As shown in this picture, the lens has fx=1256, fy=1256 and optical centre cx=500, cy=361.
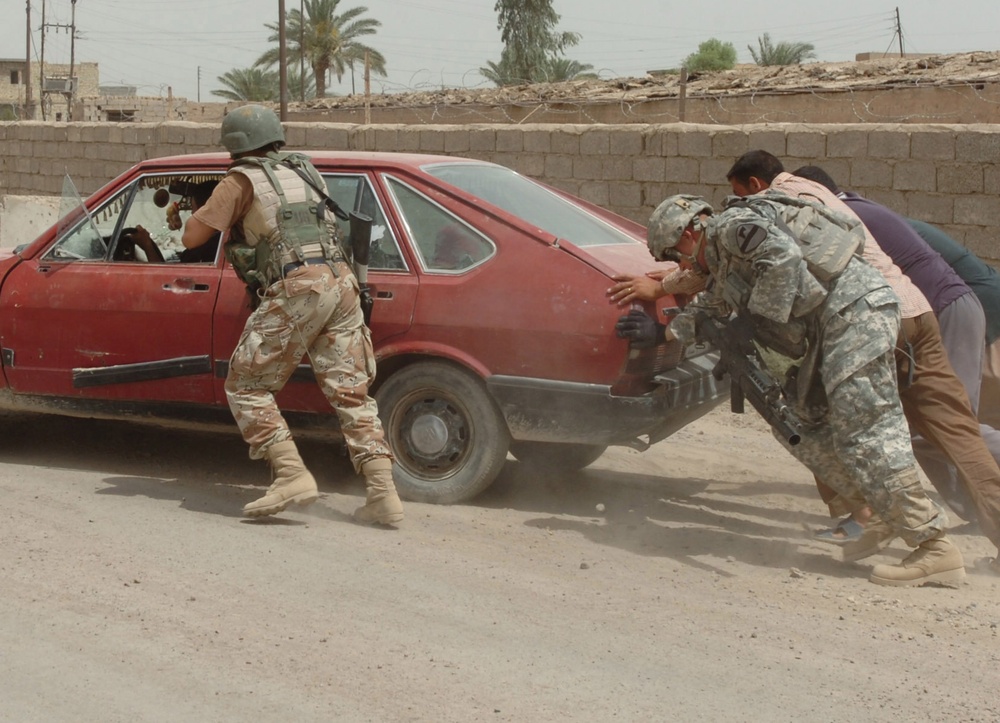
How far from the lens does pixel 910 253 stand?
198 inches

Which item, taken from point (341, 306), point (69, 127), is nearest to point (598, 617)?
point (341, 306)

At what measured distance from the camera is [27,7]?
190 feet

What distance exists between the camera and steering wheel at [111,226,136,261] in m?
6.02

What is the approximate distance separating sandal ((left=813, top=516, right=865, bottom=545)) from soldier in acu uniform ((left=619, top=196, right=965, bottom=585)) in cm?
68

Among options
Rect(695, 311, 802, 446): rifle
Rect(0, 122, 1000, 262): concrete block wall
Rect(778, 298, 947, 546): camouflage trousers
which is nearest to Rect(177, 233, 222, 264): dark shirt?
Rect(695, 311, 802, 446): rifle

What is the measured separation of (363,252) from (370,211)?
1.35 ft

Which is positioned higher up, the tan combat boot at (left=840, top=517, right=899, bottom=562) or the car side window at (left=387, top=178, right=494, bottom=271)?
the car side window at (left=387, top=178, right=494, bottom=271)

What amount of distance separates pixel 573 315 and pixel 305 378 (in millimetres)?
1261

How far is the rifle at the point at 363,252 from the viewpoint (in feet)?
17.2

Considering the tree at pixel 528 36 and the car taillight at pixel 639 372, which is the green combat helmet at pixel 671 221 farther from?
the tree at pixel 528 36

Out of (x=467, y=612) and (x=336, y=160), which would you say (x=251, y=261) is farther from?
(x=467, y=612)

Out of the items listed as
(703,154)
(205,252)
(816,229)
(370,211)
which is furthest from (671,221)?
(703,154)

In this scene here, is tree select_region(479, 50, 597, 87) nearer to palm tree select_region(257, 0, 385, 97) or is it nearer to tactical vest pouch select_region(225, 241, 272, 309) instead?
palm tree select_region(257, 0, 385, 97)

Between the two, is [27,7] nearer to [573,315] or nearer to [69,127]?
[69,127]
